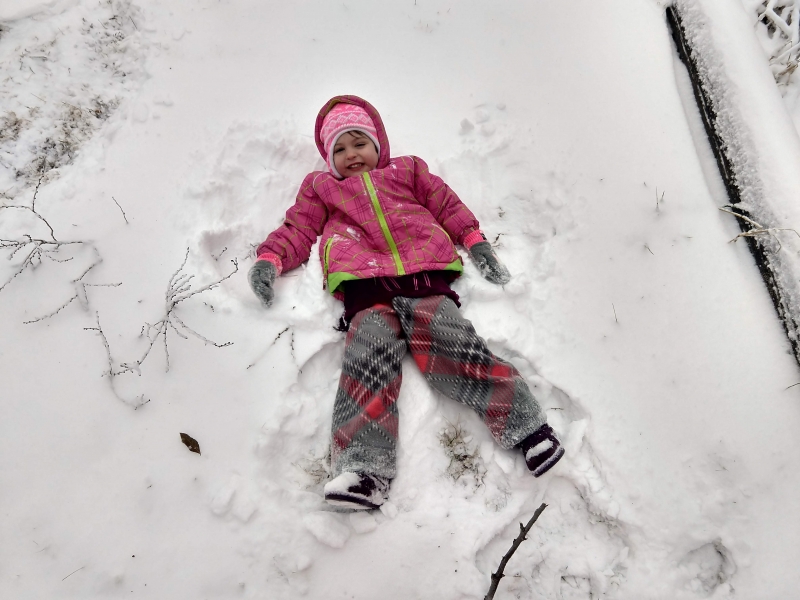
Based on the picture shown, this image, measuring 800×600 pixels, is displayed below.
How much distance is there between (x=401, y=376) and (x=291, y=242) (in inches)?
37.1

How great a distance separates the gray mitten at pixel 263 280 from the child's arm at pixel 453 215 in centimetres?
96

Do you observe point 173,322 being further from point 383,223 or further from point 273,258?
point 383,223

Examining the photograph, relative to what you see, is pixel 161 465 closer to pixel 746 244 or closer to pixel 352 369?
pixel 352 369

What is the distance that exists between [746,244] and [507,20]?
6.51ft

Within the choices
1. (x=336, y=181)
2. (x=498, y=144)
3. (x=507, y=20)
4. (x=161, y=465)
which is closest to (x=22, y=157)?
(x=336, y=181)

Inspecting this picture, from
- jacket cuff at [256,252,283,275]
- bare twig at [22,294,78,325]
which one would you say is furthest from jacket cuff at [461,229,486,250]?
bare twig at [22,294,78,325]

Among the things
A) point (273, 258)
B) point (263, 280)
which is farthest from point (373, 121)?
point (263, 280)

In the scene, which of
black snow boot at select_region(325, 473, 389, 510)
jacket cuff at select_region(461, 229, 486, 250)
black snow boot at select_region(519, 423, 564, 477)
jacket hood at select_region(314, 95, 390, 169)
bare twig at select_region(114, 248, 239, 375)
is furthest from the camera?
jacket hood at select_region(314, 95, 390, 169)

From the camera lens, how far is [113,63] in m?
2.76

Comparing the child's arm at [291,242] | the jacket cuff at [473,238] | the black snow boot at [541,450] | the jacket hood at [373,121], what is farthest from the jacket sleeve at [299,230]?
the black snow boot at [541,450]

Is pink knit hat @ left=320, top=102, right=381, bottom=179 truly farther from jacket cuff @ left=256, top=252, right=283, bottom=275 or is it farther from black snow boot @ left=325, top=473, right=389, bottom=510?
black snow boot @ left=325, top=473, right=389, bottom=510

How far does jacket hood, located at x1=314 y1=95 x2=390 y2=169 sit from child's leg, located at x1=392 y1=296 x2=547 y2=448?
951 millimetres

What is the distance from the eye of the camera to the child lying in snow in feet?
6.16

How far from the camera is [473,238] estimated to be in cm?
241
